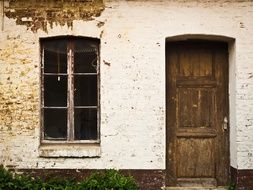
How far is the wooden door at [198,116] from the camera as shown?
7836 millimetres

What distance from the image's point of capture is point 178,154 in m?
7.87

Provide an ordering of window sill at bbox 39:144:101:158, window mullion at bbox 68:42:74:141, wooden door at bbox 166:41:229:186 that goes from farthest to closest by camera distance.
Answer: wooden door at bbox 166:41:229:186 → window mullion at bbox 68:42:74:141 → window sill at bbox 39:144:101:158

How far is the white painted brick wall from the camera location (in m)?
7.41

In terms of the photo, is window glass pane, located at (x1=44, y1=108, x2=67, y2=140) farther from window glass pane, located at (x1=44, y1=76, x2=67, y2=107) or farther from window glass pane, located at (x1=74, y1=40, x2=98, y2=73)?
window glass pane, located at (x1=74, y1=40, x2=98, y2=73)

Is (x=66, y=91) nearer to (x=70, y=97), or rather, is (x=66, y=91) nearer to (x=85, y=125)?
(x=70, y=97)

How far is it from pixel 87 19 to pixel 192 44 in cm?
203

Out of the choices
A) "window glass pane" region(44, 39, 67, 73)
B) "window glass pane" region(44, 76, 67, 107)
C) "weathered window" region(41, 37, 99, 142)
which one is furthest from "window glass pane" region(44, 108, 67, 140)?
"window glass pane" region(44, 39, 67, 73)

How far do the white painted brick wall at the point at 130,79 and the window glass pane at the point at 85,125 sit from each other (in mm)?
318

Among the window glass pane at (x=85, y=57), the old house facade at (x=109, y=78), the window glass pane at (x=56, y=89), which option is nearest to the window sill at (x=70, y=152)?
the old house facade at (x=109, y=78)

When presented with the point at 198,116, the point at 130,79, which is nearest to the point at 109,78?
the point at 130,79

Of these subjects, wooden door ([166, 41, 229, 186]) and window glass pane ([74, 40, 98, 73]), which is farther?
wooden door ([166, 41, 229, 186])

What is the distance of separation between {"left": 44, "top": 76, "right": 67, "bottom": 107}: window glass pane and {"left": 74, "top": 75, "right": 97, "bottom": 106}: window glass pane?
21 cm

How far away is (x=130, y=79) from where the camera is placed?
24.5 feet

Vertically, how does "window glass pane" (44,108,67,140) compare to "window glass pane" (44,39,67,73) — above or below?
below
